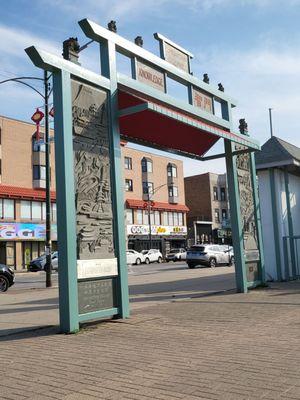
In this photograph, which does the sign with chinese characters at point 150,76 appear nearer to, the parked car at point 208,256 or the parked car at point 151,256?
the parked car at point 208,256

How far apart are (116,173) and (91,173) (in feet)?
2.29

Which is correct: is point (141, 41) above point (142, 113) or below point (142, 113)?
above

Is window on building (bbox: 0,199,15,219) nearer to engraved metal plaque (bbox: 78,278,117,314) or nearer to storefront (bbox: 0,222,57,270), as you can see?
storefront (bbox: 0,222,57,270)

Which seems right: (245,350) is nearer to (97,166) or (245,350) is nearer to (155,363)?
(155,363)

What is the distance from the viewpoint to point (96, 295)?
364 inches

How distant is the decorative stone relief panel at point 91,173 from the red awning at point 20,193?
122 ft

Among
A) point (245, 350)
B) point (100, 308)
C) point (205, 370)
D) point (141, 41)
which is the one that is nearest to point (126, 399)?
point (205, 370)

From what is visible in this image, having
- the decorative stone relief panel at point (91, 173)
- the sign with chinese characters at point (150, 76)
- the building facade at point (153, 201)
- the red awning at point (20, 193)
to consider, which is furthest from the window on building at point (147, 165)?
the decorative stone relief panel at point (91, 173)

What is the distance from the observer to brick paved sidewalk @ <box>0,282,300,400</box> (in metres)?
5.01

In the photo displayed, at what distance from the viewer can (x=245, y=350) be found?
21.9 feet

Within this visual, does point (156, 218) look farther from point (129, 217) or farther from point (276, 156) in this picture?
point (276, 156)

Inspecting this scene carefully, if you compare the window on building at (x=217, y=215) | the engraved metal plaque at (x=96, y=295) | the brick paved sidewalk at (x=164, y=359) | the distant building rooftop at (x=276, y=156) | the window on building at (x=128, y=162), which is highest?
the window on building at (x=128, y=162)

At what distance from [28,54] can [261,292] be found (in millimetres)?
9226

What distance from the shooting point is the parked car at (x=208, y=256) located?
35469 millimetres
